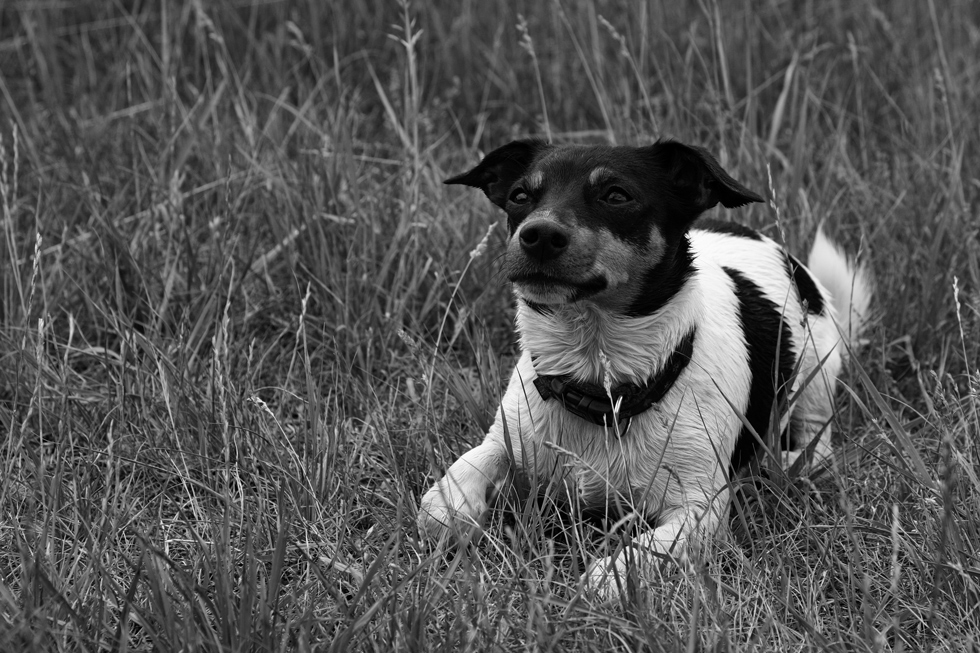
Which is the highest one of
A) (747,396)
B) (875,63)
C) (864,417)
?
(875,63)

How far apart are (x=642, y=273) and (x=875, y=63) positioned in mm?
3207

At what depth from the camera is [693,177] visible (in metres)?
2.96

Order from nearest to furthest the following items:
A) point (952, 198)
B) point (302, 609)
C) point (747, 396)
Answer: point (302, 609) → point (747, 396) → point (952, 198)

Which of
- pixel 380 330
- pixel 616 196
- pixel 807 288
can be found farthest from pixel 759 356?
pixel 380 330

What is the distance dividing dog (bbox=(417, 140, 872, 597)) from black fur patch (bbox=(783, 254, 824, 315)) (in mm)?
507

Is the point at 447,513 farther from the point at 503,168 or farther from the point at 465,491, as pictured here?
the point at 503,168

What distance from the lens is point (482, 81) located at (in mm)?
5547

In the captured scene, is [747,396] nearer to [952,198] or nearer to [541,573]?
[541,573]

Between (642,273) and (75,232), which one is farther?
(75,232)

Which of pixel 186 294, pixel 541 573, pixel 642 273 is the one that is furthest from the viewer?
pixel 186 294

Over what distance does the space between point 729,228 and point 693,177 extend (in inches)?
30.2

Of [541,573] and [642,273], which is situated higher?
[642,273]

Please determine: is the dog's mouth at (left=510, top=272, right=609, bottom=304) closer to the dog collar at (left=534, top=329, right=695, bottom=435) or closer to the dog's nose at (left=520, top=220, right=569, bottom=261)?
the dog's nose at (left=520, top=220, right=569, bottom=261)

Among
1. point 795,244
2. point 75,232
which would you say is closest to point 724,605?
point 795,244
